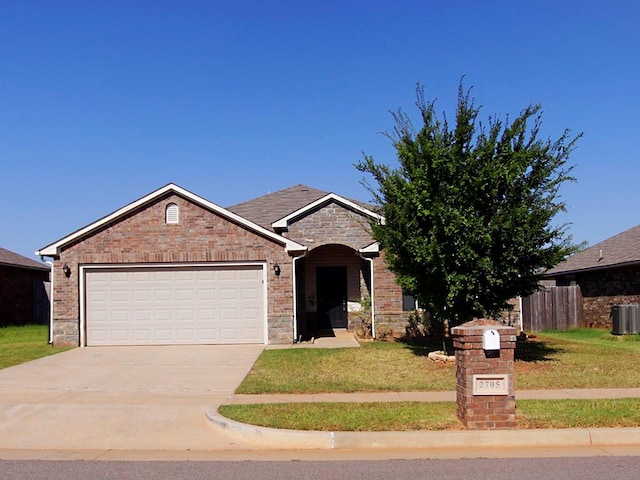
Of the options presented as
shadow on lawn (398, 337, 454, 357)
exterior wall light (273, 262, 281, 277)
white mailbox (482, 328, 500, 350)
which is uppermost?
exterior wall light (273, 262, 281, 277)

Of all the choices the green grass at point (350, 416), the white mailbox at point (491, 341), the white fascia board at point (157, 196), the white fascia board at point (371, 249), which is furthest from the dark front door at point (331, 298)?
the white mailbox at point (491, 341)

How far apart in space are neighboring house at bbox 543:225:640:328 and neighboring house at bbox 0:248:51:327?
21.3 meters

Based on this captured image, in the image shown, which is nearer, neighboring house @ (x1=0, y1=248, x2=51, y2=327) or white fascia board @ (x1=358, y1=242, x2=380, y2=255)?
white fascia board @ (x1=358, y1=242, x2=380, y2=255)

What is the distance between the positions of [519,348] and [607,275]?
9.77 meters

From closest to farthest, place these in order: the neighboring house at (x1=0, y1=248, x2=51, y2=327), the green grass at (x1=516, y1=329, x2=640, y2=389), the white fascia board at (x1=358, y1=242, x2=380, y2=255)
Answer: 1. the green grass at (x1=516, y1=329, x2=640, y2=389)
2. the white fascia board at (x1=358, y1=242, x2=380, y2=255)
3. the neighboring house at (x1=0, y1=248, x2=51, y2=327)

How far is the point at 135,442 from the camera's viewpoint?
7.82 m

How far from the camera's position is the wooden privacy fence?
77.3 ft

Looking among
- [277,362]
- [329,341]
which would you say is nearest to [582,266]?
[329,341]

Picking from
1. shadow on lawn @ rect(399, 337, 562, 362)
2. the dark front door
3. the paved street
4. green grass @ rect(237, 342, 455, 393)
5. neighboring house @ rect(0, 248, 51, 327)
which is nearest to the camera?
the paved street

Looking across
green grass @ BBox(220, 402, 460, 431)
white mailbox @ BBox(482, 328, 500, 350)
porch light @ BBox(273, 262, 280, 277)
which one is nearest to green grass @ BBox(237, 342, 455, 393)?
green grass @ BBox(220, 402, 460, 431)

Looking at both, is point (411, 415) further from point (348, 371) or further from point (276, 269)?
point (276, 269)

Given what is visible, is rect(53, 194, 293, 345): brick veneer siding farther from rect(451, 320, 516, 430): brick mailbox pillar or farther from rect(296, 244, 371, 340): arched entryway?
rect(451, 320, 516, 430): brick mailbox pillar

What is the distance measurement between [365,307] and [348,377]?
765 cm

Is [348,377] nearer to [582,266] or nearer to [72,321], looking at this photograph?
[72,321]
